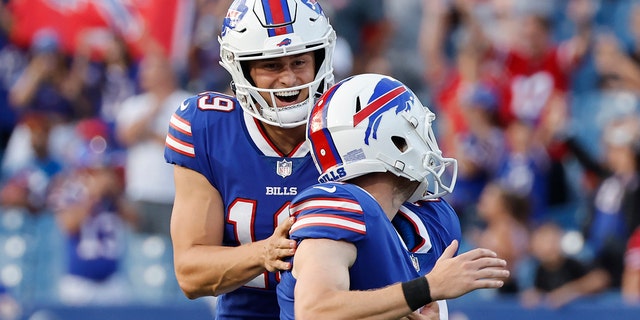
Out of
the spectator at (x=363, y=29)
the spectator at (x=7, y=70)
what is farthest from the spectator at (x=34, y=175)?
the spectator at (x=363, y=29)

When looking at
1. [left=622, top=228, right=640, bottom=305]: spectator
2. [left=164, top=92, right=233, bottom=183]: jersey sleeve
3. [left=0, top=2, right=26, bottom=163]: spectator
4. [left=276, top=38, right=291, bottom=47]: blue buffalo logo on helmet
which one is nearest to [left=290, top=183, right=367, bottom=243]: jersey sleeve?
[left=276, top=38, right=291, bottom=47]: blue buffalo logo on helmet

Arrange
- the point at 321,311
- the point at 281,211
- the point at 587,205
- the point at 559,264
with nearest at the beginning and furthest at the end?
the point at 321,311 < the point at 281,211 < the point at 559,264 < the point at 587,205

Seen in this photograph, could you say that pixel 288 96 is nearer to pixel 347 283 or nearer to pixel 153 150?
pixel 347 283

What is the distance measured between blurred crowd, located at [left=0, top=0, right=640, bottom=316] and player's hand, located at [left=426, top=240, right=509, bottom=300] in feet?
14.1

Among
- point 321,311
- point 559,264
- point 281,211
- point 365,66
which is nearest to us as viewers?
point 321,311

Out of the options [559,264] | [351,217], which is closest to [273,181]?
[351,217]

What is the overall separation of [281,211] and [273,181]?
11 cm

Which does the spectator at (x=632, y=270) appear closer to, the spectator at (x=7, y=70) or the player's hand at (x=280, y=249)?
the player's hand at (x=280, y=249)

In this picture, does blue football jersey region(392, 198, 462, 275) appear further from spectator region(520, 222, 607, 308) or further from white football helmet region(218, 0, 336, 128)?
spectator region(520, 222, 607, 308)

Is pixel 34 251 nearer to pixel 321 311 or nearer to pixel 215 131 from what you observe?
pixel 215 131

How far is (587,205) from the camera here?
7.99 meters

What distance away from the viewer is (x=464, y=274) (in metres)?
2.94

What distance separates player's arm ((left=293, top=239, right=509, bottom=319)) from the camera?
285 cm

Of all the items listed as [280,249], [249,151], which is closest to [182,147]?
[249,151]
